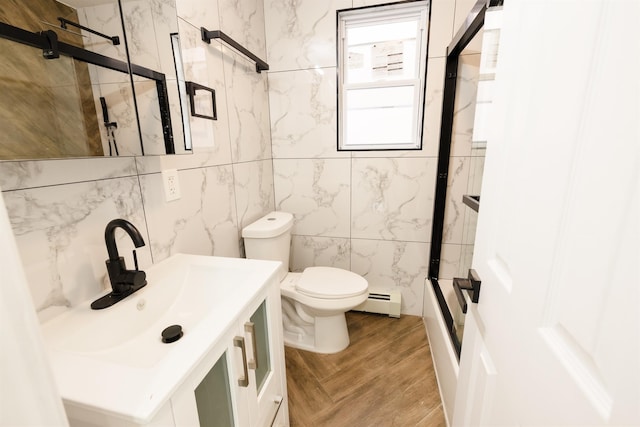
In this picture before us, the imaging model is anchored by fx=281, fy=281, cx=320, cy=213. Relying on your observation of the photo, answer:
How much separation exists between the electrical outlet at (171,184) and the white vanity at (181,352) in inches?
10.0

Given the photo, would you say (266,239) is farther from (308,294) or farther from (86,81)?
(86,81)

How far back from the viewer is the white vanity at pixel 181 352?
54 cm

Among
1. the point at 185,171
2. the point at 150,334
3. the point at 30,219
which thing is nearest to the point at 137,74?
the point at 185,171

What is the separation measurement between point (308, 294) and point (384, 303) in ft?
2.47

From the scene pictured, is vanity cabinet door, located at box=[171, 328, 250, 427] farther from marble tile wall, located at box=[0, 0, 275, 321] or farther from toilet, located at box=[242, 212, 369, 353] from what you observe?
toilet, located at box=[242, 212, 369, 353]

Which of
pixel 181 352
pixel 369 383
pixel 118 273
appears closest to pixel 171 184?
pixel 118 273

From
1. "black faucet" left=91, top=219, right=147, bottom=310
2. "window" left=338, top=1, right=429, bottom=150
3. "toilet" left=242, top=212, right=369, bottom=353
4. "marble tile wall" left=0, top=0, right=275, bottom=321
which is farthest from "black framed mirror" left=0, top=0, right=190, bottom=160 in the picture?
"window" left=338, top=1, right=429, bottom=150

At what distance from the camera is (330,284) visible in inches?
69.5

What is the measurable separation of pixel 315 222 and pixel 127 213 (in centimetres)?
141

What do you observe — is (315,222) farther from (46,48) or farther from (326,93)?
(46,48)

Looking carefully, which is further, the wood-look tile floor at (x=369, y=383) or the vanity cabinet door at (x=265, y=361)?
the wood-look tile floor at (x=369, y=383)

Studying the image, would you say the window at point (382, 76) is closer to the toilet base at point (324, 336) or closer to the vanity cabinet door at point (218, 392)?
the toilet base at point (324, 336)

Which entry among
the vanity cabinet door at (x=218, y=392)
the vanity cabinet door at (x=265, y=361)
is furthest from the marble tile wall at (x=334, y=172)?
the vanity cabinet door at (x=218, y=392)

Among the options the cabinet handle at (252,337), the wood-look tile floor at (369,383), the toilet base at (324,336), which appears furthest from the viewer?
the toilet base at (324,336)
